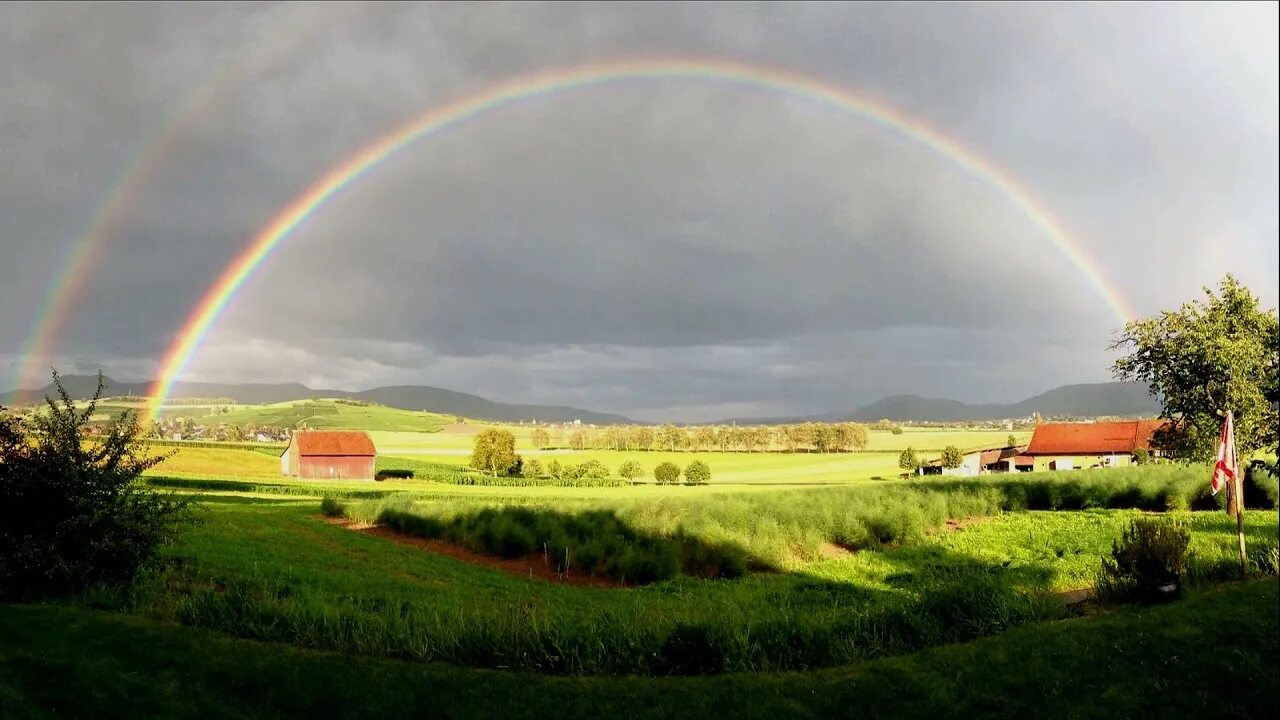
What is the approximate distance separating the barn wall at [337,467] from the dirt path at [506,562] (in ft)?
206

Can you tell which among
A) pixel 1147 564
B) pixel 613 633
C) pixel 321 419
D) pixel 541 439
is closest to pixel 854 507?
pixel 1147 564

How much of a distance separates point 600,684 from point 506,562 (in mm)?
21000

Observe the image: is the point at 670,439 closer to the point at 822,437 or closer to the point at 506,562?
the point at 822,437

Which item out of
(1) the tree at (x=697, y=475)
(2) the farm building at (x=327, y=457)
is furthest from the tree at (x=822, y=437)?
(2) the farm building at (x=327, y=457)

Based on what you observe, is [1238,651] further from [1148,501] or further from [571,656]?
[1148,501]

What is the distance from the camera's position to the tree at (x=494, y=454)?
103 meters

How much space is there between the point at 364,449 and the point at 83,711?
94.9m

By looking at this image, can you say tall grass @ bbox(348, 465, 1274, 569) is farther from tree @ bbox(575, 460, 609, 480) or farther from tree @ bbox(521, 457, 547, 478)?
tree @ bbox(521, 457, 547, 478)

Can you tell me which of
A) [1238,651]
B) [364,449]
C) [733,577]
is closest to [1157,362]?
[733,577]

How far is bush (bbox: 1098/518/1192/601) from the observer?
14906mm

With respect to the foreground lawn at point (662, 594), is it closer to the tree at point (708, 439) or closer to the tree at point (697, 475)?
the tree at point (697, 475)

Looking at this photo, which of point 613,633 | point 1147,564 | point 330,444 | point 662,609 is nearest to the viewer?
point 613,633

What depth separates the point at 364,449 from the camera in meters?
99.2

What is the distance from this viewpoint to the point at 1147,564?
49.2 feet
